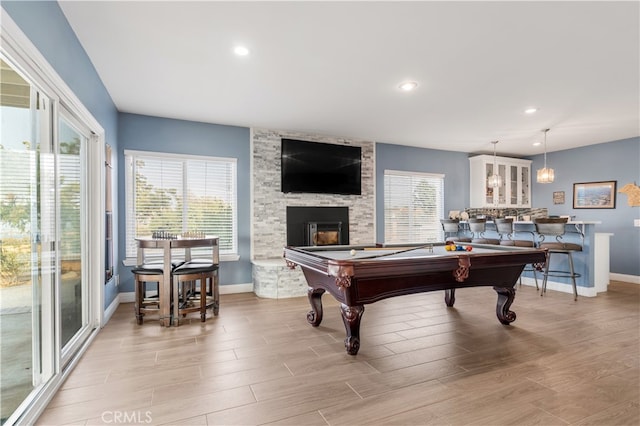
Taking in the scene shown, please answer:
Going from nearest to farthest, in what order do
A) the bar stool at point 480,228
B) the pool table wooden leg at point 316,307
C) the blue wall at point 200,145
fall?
1. the pool table wooden leg at point 316,307
2. the blue wall at point 200,145
3. the bar stool at point 480,228

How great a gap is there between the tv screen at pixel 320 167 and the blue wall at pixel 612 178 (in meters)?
4.62

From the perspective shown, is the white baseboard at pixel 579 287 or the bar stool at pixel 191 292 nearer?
the bar stool at pixel 191 292

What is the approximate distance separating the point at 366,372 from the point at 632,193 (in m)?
6.54

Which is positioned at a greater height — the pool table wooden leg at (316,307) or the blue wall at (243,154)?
the blue wall at (243,154)

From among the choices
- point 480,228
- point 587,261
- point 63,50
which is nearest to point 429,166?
point 480,228

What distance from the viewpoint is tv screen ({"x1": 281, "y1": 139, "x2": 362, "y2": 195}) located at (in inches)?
219

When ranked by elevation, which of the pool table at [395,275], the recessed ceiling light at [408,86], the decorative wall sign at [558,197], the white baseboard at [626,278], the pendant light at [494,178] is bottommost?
the white baseboard at [626,278]

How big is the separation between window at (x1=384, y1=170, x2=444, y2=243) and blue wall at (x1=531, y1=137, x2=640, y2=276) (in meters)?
2.63

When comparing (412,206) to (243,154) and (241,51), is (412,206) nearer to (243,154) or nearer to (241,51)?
(243,154)

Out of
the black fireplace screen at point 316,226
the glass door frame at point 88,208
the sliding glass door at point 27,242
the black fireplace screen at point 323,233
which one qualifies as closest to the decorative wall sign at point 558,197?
the black fireplace screen at point 316,226

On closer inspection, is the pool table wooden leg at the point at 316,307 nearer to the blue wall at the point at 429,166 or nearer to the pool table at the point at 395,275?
the pool table at the point at 395,275

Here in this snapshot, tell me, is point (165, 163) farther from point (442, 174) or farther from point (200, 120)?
point (442, 174)

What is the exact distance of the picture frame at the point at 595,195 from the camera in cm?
633

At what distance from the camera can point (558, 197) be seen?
7238 millimetres
